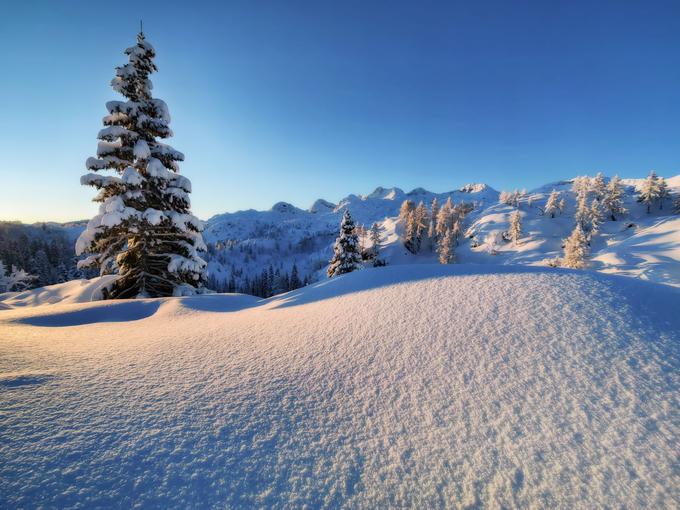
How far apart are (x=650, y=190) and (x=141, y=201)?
100371 mm

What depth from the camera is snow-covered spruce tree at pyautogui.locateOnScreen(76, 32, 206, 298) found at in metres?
9.36

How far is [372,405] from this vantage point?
8.45 ft

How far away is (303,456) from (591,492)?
2.10 m

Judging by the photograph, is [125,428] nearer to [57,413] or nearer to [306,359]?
[57,413]

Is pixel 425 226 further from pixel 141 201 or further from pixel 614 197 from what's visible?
pixel 141 201

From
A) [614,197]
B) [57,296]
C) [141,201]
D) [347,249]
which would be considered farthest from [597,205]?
[57,296]

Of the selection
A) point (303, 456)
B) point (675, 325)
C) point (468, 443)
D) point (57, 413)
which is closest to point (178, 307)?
point (57, 413)

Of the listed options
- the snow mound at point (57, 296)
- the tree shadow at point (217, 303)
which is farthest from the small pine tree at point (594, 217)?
→ the snow mound at point (57, 296)

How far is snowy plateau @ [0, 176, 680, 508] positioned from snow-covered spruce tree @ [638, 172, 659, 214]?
93.2 metres

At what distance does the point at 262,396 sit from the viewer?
2.65 m

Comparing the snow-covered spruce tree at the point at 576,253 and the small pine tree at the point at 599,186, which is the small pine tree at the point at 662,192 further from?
the snow-covered spruce tree at the point at 576,253

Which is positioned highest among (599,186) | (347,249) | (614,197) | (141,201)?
(599,186)

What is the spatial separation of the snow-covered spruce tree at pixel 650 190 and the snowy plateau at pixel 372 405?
93173 mm

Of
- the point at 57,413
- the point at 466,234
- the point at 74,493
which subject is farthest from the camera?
the point at 466,234
